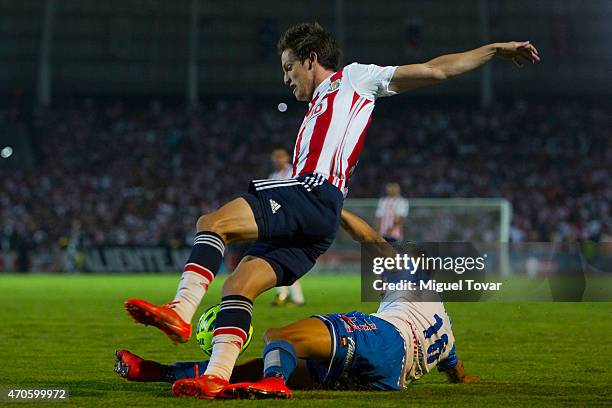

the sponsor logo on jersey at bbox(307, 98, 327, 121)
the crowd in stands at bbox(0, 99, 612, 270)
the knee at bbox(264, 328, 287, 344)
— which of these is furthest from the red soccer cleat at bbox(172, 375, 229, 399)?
the crowd in stands at bbox(0, 99, 612, 270)

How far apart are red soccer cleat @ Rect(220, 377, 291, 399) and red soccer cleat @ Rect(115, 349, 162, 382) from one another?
0.86 m

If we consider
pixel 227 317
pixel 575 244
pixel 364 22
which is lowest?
pixel 575 244

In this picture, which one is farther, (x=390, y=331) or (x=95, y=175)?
(x=95, y=175)

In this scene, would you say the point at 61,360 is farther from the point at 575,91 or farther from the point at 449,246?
the point at 575,91

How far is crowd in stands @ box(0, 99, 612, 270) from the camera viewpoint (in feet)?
110

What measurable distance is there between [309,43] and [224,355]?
179 centimetres

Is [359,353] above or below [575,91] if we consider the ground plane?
below

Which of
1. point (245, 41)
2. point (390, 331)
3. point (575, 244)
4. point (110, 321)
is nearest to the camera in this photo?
point (390, 331)

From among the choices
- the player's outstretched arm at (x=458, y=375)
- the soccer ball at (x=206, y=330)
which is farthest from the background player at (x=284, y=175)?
the player's outstretched arm at (x=458, y=375)

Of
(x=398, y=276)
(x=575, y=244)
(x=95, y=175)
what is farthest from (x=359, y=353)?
(x=95, y=175)

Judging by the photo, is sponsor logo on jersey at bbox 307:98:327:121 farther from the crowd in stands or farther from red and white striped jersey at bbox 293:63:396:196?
the crowd in stands

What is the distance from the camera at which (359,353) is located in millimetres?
5375

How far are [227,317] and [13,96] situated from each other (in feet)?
129

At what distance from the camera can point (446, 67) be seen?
17.6 feet
